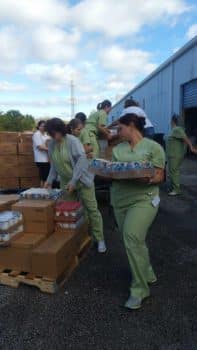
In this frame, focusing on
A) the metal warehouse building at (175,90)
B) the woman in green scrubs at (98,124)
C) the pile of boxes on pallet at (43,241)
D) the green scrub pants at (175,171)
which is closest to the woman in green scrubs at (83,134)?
the woman in green scrubs at (98,124)

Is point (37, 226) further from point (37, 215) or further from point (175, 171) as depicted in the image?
point (175, 171)

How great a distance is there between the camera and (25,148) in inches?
315

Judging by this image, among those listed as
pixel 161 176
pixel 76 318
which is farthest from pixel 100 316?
pixel 161 176

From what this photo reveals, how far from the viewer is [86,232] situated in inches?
204

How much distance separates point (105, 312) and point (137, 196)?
44.4 inches

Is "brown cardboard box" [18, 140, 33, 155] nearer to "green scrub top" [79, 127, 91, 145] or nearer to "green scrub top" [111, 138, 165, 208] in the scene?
"green scrub top" [79, 127, 91, 145]

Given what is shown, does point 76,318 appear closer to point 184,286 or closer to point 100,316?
point 100,316

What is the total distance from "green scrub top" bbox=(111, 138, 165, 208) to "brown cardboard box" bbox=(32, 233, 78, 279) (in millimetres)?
880

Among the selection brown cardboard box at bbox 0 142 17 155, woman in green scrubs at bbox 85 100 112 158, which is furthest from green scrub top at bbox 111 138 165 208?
brown cardboard box at bbox 0 142 17 155

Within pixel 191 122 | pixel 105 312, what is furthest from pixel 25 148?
pixel 191 122

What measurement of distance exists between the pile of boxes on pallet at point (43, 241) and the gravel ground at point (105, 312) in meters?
0.25

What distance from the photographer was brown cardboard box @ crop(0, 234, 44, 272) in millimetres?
4062

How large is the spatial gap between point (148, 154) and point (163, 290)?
1.50 metres

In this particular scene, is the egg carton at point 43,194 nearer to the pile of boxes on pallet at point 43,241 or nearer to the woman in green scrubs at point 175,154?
the pile of boxes on pallet at point 43,241
